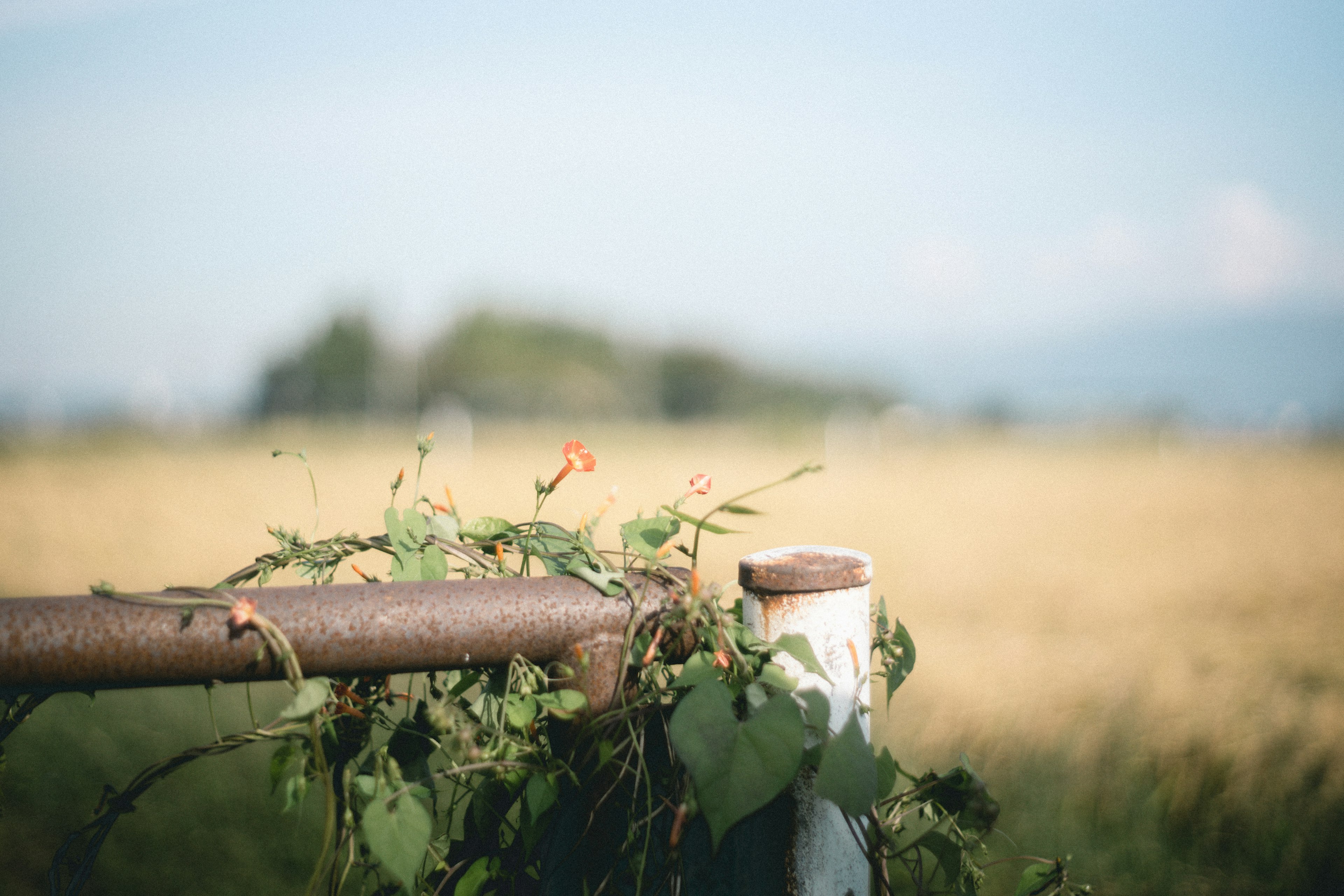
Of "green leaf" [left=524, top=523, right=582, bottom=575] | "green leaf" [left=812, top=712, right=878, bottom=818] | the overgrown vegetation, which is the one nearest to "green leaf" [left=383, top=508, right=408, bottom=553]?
the overgrown vegetation

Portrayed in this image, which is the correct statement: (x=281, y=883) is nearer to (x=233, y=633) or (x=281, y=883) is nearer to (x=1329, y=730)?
(x=233, y=633)

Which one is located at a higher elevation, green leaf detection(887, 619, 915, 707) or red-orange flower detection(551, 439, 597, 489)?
red-orange flower detection(551, 439, 597, 489)

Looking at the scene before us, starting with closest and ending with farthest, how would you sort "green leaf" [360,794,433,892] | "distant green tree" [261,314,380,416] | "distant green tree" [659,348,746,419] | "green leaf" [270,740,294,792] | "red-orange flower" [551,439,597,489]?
"green leaf" [360,794,433,892] < "green leaf" [270,740,294,792] < "red-orange flower" [551,439,597,489] < "distant green tree" [261,314,380,416] < "distant green tree" [659,348,746,419]

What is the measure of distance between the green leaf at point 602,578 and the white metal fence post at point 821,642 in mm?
108

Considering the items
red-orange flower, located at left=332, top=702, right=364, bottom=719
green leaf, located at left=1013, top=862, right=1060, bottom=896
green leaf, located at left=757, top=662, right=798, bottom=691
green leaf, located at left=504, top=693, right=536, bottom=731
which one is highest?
green leaf, located at left=757, top=662, right=798, bottom=691

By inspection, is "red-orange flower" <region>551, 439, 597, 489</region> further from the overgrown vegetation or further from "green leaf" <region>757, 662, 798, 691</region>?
"green leaf" <region>757, 662, 798, 691</region>

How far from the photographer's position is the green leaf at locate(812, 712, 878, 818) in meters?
0.58

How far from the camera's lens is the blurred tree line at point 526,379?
2281 cm

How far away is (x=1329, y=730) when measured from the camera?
2273 millimetres

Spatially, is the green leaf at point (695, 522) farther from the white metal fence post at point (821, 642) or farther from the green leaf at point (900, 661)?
the green leaf at point (900, 661)

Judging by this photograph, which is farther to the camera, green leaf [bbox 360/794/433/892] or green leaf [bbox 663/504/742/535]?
green leaf [bbox 663/504/742/535]

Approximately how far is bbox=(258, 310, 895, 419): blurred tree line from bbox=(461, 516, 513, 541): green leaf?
19.3 meters

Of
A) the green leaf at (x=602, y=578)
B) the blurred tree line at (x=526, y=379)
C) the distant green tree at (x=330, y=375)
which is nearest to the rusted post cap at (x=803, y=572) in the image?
the green leaf at (x=602, y=578)

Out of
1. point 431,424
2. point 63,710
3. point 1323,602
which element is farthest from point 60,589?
point 431,424
